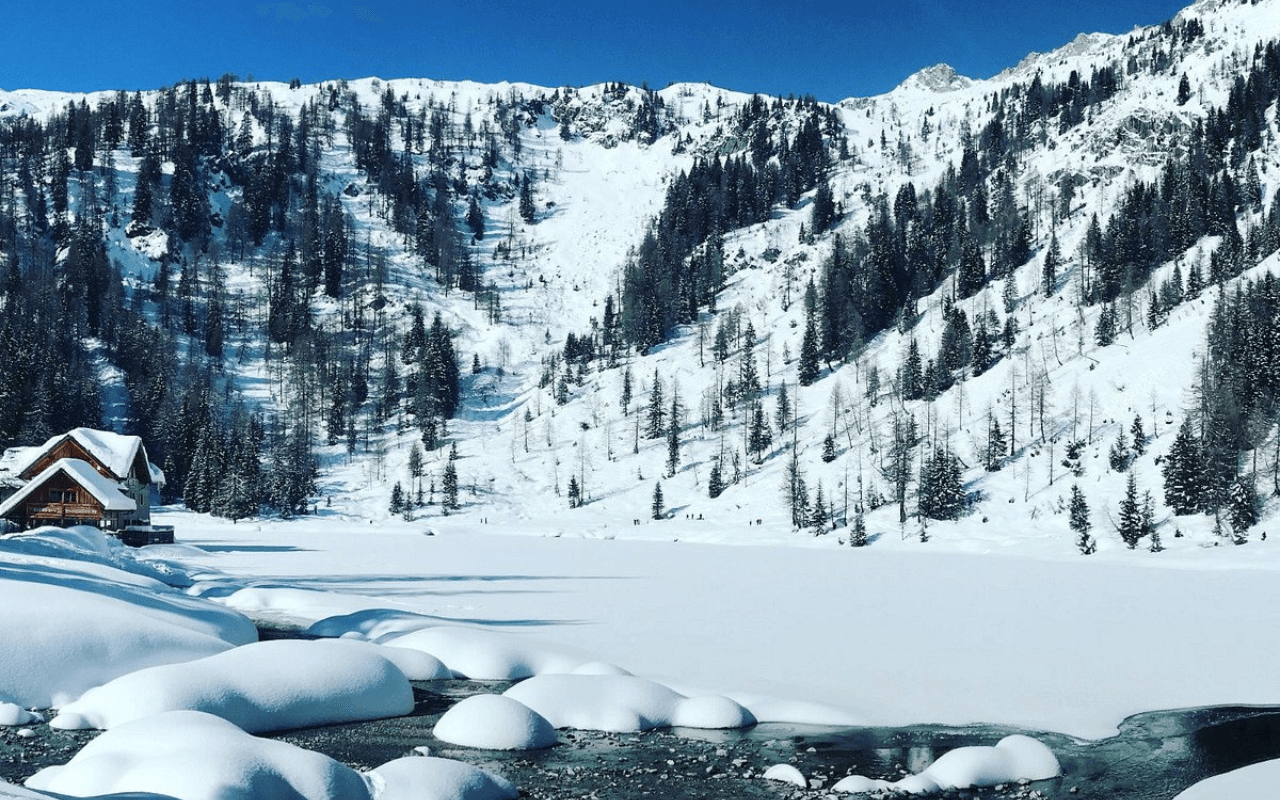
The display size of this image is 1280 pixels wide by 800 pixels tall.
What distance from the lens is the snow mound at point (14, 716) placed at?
1452 centimetres

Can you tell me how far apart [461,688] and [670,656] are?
5282 millimetres

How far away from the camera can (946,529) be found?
245ft

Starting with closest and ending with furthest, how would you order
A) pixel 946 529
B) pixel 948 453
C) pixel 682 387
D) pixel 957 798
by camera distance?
pixel 957 798, pixel 946 529, pixel 948 453, pixel 682 387

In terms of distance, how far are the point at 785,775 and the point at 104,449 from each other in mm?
58178

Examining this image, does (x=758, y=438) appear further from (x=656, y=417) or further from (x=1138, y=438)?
(x=1138, y=438)

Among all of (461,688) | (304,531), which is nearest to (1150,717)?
(461,688)

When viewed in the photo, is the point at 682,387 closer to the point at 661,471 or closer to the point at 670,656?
the point at 661,471

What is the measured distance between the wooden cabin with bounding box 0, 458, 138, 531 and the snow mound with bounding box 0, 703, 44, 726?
43.6 meters

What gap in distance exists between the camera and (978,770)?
12734 millimetres

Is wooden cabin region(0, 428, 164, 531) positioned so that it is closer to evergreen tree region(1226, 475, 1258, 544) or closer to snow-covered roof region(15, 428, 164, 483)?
snow-covered roof region(15, 428, 164, 483)

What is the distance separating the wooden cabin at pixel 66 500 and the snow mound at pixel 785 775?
52.6m

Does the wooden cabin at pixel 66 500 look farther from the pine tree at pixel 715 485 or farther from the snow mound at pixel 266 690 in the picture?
the pine tree at pixel 715 485

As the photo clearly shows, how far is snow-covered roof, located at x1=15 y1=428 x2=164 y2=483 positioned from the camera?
55.7 metres

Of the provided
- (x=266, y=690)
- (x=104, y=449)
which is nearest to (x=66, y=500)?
(x=104, y=449)
